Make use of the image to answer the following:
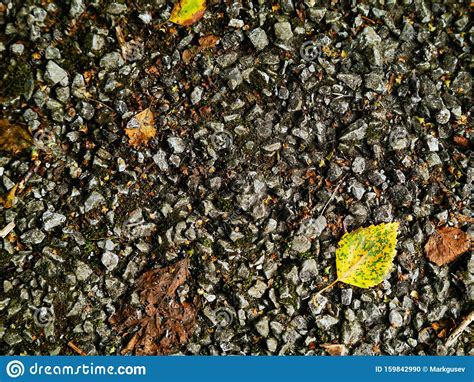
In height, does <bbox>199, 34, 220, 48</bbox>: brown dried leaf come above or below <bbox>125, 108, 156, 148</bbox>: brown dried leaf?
above

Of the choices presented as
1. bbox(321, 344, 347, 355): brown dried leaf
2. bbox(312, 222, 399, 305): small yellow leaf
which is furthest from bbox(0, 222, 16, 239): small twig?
bbox(321, 344, 347, 355): brown dried leaf

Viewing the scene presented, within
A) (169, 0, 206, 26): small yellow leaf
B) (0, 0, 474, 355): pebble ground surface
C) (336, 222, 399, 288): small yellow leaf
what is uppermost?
(169, 0, 206, 26): small yellow leaf

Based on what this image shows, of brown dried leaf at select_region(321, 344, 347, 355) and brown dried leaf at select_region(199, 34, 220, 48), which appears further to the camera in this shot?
brown dried leaf at select_region(199, 34, 220, 48)

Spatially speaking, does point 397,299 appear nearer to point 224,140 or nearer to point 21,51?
point 224,140

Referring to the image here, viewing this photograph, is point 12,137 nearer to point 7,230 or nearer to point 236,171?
point 7,230

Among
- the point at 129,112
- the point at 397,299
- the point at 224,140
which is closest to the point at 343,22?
the point at 224,140

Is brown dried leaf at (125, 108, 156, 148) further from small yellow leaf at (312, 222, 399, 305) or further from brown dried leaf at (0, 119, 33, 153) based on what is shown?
small yellow leaf at (312, 222, 399, 305)

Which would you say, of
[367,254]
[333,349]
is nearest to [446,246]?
[367,254]
